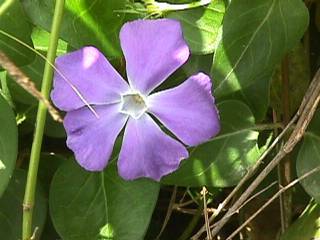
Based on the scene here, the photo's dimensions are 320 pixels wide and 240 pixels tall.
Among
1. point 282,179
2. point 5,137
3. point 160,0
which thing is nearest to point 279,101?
point 282,179

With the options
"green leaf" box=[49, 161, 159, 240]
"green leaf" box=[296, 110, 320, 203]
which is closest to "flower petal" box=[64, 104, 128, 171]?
"green leaf" box=[49, 161, 159, 240]

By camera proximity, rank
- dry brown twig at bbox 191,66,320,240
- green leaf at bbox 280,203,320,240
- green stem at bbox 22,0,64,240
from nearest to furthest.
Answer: green stem at bbox 22,0,64,240, dry brown twig at bbox 191,66,320,240, green leaf at bbox 280,203,320,240

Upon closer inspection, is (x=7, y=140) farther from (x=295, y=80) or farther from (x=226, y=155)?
(x=295, y=80)

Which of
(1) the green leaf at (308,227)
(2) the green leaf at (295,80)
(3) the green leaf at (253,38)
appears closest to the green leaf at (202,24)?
(3) the green leaf at (253,38)

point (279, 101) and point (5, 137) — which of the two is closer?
point (5, 137)

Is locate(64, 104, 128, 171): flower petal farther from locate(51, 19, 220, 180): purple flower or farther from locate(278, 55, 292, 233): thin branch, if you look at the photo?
locate(278, 55, 292, 233): thin branch

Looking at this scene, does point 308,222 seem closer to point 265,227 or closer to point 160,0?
point 265,227

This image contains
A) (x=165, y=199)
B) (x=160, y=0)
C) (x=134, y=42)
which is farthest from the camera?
(x=165, y=199)
